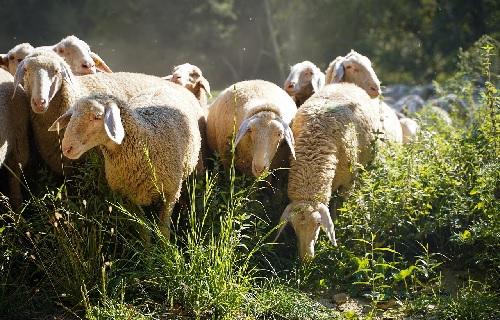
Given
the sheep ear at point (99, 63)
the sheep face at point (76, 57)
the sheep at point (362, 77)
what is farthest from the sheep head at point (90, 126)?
the sheep at point (362, 77)

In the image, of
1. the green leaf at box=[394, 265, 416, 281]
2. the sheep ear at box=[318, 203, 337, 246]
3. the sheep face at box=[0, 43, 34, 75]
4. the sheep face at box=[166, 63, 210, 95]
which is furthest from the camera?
the sheep face at box=[166, 63, 210, 95]

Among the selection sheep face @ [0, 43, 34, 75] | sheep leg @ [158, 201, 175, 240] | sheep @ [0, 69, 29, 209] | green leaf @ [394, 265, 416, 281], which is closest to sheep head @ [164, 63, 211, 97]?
sheep face @ [0, 43, 34, 75]

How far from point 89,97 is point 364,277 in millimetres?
2573

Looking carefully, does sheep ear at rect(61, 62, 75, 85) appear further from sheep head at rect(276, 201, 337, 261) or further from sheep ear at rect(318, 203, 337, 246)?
sheep ear at rect(318, 203, 337, 246)

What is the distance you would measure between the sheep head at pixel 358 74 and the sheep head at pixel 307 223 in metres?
2.61

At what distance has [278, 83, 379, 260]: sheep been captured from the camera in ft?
20.7

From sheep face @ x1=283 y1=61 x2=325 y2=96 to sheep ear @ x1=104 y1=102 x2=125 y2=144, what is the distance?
3.33 meters

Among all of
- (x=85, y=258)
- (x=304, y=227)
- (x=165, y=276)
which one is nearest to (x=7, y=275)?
(x=85, y=258)

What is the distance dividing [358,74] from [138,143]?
3.85 metres

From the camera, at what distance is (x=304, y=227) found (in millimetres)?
6273

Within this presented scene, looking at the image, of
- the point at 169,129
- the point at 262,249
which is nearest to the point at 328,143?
the point at 262,249

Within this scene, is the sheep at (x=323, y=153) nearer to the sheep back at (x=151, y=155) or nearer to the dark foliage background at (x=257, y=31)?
the sheep back at (x=151, y=155)

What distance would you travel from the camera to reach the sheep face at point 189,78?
315 inches

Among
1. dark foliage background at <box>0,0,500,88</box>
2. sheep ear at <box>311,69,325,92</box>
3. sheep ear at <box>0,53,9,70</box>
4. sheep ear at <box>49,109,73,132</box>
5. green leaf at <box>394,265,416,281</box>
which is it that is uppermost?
sheep ear at <box>49,109,73,132</box>
